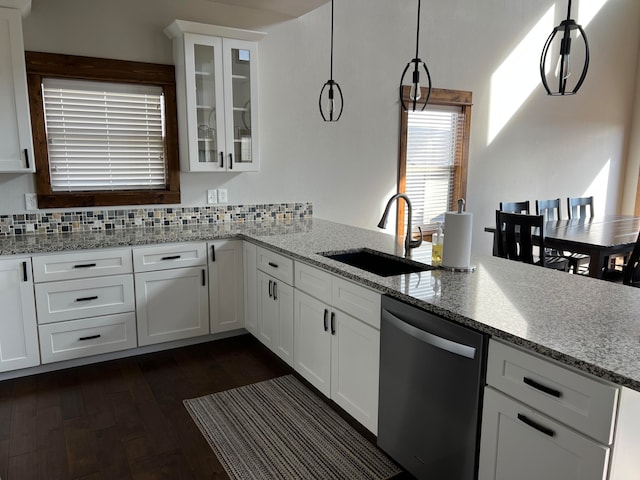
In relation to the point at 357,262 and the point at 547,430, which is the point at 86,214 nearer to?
the point at 357,262

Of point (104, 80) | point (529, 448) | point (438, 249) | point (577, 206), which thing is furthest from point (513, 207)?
point (104, 80)

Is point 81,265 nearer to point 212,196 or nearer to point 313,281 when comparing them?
point 212,196

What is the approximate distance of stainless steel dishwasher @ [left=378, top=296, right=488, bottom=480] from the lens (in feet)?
5.45

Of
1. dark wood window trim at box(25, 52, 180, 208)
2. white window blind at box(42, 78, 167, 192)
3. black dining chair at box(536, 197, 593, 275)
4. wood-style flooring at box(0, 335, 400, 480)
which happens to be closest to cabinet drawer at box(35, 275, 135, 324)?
wood-style flooring at box(0, 335, 400, 480)

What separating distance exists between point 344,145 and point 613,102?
13.4 feet

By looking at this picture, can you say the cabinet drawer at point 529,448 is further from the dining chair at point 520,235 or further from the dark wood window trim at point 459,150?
the dark wood window trim at point 459,150

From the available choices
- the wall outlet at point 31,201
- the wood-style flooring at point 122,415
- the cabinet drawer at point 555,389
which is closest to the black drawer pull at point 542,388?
the cabinet drawer at point 555,389

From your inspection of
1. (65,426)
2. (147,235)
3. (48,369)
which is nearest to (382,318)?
(65,426)

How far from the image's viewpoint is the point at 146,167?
3.64 meters

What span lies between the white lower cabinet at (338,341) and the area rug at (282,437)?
132 mm

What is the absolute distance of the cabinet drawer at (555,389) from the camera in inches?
49.6

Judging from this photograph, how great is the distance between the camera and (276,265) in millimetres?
3020

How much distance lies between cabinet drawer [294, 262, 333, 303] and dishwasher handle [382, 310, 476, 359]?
491 mm

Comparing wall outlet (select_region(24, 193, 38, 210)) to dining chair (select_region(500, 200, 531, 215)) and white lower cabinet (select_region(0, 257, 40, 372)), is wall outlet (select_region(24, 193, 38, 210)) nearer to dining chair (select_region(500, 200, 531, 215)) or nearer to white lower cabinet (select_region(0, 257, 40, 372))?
white lower cabinet (select_region(0, 257, 40, 372))
